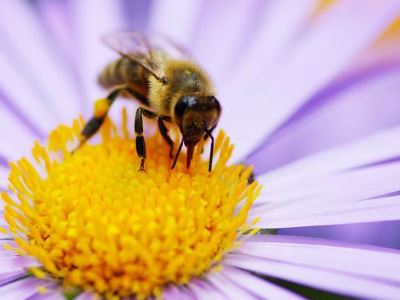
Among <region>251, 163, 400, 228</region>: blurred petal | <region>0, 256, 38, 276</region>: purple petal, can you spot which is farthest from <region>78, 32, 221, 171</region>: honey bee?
<region>0, 256, 38, 276</region>: purple petal

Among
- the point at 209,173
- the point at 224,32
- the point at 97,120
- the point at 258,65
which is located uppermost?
the point at 224,32

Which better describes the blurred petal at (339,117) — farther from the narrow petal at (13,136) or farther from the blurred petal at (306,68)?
the narrow petal at (13,136)

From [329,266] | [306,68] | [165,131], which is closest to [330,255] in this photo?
[329,266]

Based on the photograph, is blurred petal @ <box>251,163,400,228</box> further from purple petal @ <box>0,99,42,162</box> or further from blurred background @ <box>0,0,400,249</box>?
purple petal @ <box>0,99,42,162</box>

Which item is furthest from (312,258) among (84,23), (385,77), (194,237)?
(84,23)

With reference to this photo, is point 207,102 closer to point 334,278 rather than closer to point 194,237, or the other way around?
point 194,237

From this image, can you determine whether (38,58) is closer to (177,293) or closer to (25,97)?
(25,97)
